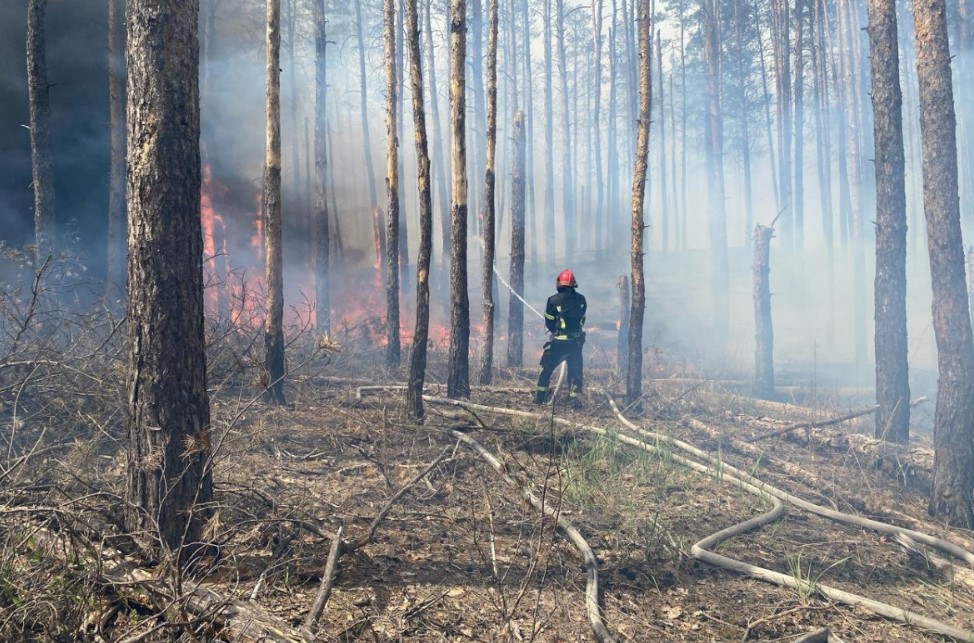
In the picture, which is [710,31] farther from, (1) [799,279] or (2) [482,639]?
(2) [482,639]

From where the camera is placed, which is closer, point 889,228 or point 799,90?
point 889,228

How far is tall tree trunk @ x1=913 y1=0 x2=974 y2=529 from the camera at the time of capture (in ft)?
22.2

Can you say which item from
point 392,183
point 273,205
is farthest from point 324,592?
point 392,183

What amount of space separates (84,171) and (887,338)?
1645cm

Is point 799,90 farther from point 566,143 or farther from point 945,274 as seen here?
point 945,274

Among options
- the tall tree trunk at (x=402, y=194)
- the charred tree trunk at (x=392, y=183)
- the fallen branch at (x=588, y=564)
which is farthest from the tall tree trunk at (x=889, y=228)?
the tall tree trunk at (x=402, y=194)

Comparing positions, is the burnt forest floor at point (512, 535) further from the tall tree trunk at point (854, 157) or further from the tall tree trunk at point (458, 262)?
the tall tree trunk at point (854, 157)

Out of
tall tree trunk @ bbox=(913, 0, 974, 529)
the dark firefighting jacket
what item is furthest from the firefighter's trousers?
tall tree trunk @ bbox=(913, 0, 974, 529)

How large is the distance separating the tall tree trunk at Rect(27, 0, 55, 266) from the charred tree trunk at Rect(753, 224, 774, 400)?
1453cm

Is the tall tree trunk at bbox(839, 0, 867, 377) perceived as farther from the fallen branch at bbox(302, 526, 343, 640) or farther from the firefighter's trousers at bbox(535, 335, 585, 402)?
the fallen branch at bbox(302, 526, 343, 640)

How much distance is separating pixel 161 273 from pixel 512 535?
3295mm

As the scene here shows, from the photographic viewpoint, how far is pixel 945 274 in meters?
7.62

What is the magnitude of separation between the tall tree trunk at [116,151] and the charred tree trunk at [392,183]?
18.0 ft

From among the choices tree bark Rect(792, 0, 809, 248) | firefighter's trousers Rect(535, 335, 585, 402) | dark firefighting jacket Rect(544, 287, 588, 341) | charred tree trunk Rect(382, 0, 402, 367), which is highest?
tree bark Rect(792, 0, 809, 248)
